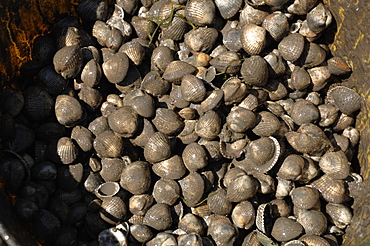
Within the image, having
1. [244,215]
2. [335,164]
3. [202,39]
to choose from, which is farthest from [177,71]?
[335,164]

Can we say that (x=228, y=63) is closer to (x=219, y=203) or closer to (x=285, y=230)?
(x=219, y=203)

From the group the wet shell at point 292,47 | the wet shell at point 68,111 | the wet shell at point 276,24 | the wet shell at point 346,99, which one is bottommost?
the wet shell at point 346,99

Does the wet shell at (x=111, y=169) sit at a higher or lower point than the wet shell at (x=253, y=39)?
lower

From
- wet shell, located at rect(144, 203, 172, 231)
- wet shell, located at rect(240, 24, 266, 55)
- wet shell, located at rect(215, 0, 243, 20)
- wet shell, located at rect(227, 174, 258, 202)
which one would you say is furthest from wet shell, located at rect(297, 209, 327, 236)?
wet shell, located at rect(215, 0, 243, 20)

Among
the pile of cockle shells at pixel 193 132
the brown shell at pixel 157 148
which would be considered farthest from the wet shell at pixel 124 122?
the brown shell at pixel 157 148

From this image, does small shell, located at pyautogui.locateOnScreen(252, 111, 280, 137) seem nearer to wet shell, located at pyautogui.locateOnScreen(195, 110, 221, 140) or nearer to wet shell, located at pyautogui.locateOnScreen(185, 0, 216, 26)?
wet shell, located at pyautogui.locateOnScreen(195, 110, 221, 140)

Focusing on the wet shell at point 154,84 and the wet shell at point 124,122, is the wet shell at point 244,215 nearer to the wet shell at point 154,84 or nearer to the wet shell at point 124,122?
the wet shell at point 124,122

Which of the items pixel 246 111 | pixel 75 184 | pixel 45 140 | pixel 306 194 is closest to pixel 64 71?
pixel 45 140
